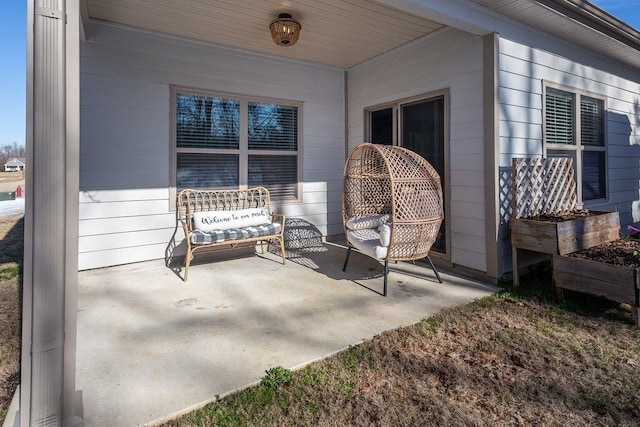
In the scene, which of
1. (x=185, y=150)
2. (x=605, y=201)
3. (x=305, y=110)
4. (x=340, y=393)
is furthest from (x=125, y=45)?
(x=605, y=201)

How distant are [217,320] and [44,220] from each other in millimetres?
1558

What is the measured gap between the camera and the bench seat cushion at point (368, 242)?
11.0ft

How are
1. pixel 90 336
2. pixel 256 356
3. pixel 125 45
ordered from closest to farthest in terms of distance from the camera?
pixel 256 356
pixel 90 336
pixel 125 45

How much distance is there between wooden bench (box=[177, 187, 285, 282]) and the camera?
12.7 feet

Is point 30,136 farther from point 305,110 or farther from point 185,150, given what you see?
point 305,110

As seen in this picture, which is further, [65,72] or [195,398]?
[195,398]

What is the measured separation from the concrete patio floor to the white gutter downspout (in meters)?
0.34

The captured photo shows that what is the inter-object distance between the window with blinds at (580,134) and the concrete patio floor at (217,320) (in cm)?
210

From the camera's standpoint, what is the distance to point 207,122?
14.8 feet

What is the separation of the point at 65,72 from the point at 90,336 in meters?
1.77

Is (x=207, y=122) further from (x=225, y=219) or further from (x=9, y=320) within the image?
(x=9, y=320)

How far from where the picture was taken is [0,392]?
1854mm

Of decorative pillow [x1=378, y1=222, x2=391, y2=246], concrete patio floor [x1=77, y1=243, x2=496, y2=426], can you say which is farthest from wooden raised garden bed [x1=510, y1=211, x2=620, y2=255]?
decorative pillow [x1=378, y1=222, x2=391, y2=246]

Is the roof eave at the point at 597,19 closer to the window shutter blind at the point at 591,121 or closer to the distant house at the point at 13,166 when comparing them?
the window shutter blind at the point at 591,121
